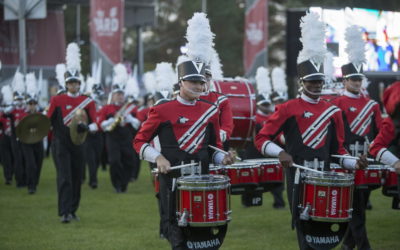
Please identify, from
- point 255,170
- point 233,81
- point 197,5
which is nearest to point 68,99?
point 233,81

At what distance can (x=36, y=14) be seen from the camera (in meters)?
14.7

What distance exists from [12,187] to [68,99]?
6210mm

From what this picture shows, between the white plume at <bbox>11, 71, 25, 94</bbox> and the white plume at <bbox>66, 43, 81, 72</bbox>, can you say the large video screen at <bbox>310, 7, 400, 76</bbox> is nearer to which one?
the white plume at <bbox>11, 71, 25, 94</bbox>

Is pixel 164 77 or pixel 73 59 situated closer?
pixel 164 77

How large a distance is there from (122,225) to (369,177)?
426 cm

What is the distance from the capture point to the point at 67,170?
1157 centimetres

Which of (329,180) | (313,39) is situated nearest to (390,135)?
(329,180)

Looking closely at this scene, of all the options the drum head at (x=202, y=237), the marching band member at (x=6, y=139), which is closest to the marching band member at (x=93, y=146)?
the marching band member at (x=6, y=139)

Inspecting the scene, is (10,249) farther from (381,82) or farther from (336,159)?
(381,82)

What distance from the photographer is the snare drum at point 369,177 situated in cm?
877

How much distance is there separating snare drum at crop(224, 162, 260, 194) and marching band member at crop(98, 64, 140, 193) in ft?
22.3

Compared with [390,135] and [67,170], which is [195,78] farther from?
[67,170]

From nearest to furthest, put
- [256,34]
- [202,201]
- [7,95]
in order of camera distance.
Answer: [202,201] → [7,95] → [256,34]

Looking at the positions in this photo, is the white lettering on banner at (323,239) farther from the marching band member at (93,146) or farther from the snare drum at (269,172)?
the marching band member at (93,146)
